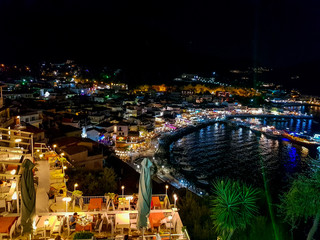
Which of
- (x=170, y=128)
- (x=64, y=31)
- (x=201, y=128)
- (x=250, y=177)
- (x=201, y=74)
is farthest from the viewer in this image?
(x=201, y=74)

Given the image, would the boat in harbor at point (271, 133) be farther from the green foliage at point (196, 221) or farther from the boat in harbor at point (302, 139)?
the green foliage at point (196, 221)

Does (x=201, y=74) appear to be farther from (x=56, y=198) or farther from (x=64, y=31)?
(x=56, y=198)

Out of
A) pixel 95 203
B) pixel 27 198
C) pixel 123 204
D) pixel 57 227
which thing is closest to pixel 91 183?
pixel 95 203

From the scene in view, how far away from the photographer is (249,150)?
4150cm

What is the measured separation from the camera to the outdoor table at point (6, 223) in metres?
6.38

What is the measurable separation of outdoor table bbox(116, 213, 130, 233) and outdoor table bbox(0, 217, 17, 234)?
111 inches

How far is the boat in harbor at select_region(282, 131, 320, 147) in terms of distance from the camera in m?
46.4

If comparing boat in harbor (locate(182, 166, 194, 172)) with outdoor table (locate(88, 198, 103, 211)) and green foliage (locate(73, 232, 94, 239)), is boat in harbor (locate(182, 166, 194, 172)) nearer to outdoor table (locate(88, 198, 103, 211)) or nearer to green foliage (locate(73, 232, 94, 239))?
outdoor table (locate(88, 198, 103, 211))

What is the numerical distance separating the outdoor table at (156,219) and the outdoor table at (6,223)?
383cm

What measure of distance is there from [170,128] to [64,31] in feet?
351

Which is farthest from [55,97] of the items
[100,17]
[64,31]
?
[100,17]

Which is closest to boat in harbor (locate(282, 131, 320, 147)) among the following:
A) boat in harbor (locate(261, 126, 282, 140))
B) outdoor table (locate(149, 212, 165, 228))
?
boat in harbor (locate(261, 126, 282, 140))

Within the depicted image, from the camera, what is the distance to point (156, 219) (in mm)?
7723

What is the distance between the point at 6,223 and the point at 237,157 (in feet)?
114
